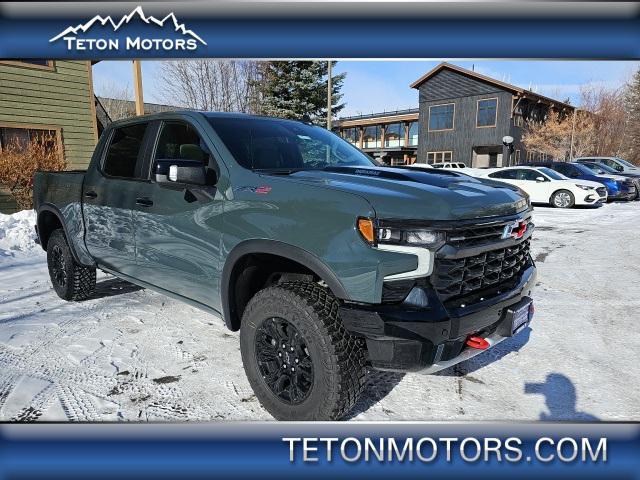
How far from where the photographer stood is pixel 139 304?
449 centimetres

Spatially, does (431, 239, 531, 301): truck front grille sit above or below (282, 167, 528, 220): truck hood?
below

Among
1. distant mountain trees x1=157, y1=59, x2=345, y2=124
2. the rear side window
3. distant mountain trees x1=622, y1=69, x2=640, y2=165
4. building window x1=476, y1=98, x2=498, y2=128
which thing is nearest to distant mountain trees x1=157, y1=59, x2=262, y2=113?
distant mountain trees x1=157, y1=59, x2=345, y2=124

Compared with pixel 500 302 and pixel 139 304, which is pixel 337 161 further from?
pixel 139 304

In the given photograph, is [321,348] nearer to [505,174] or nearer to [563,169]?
[505,174]

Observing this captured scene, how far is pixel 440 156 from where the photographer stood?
103 feet

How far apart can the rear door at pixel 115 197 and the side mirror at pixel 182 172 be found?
71 centimetres

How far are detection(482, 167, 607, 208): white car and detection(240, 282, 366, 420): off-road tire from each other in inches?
475

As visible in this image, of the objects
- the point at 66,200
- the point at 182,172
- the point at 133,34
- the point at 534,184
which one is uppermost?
the point at 133,34

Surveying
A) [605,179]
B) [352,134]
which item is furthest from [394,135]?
[605,179]

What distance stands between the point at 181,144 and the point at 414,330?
7.64 feet

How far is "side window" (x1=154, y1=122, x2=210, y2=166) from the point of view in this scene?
10.3 feet

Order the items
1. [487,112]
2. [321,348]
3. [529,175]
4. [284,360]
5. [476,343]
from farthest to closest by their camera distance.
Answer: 1. [487,112]
2. [529,175]
3. [284,360]
4. [476,343]
5. [321,348]

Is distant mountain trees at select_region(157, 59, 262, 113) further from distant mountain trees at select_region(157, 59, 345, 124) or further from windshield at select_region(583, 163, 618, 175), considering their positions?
windshield at select_region(583, 163, 618, 175)

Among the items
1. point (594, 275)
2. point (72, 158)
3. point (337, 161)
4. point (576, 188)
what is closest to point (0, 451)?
point (337, 161)
